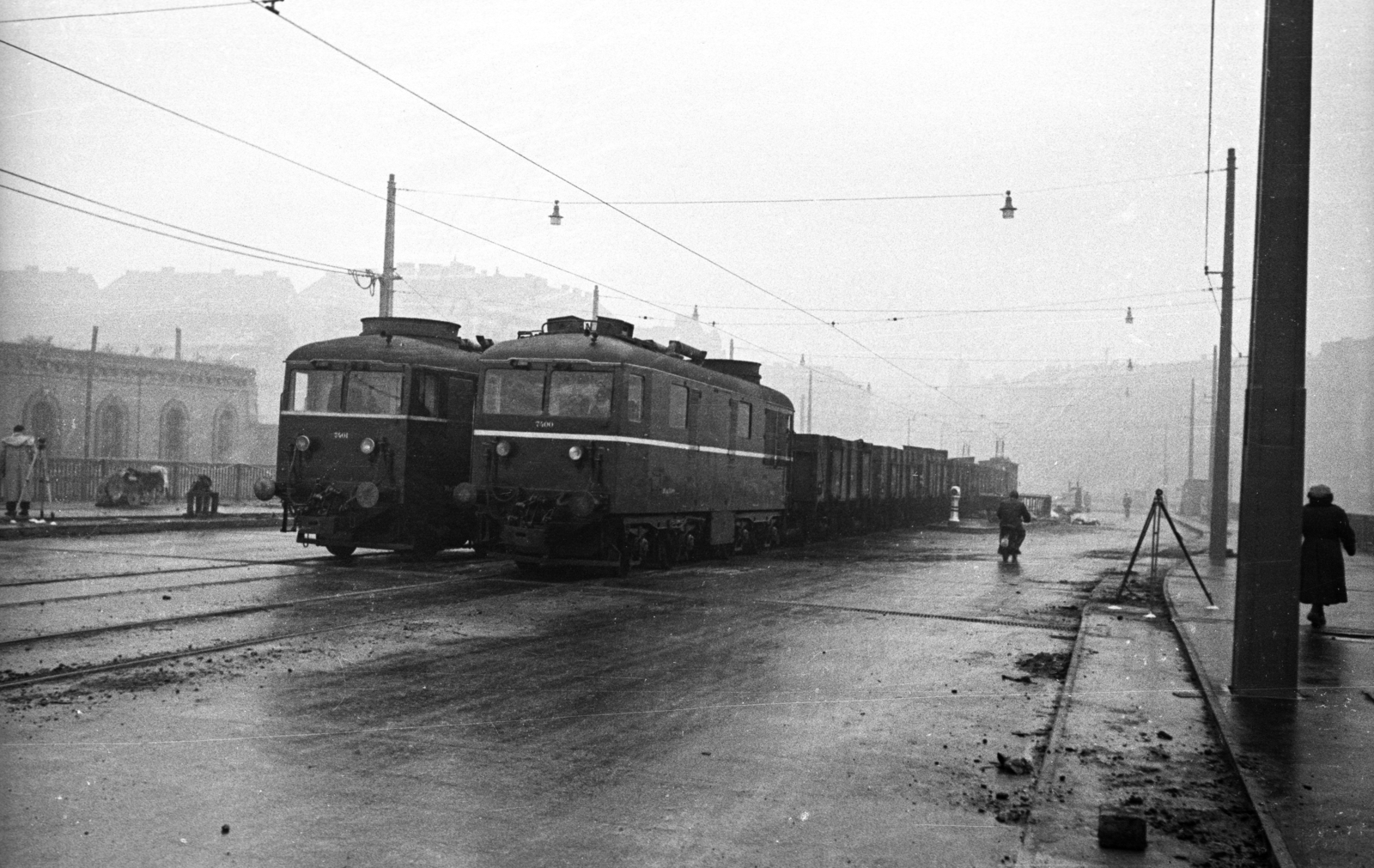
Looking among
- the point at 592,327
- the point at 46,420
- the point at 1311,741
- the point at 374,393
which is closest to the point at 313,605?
the point at 374,393

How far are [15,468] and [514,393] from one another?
1193 centimetres

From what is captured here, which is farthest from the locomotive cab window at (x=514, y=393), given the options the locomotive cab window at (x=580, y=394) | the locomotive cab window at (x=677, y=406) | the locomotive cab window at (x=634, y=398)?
the locomotive cab window at (x=677, y=406)

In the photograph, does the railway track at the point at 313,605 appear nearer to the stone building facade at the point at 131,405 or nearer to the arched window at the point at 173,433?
the stone building facade at the point at 131,405

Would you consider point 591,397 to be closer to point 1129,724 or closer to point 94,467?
point 1129,724

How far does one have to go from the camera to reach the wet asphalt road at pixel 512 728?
4.87 metres

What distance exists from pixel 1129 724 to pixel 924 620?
5244mm

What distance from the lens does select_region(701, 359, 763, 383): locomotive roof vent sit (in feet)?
73.2

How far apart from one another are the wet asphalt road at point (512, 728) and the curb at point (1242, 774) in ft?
3.54

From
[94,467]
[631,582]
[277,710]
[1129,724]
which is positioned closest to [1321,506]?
[1129,724]

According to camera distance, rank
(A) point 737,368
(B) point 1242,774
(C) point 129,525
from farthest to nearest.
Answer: (A) point 737,368, (C) point 129,525, (B) point 1242,774

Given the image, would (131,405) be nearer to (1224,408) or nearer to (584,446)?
(584,446)

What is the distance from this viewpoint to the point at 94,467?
3152 centimetres

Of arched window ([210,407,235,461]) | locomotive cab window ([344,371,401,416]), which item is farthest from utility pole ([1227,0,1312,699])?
arched window ([210,407,235,461])

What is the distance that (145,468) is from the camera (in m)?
33.2
